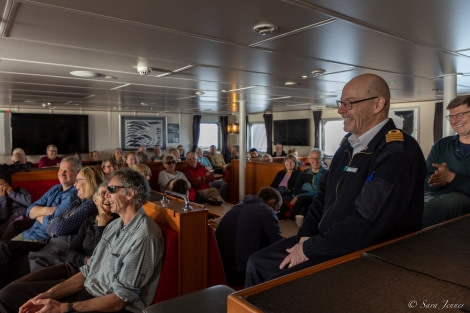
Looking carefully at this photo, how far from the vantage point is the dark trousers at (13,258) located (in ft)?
8.74

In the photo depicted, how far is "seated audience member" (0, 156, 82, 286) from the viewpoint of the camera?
106 inches

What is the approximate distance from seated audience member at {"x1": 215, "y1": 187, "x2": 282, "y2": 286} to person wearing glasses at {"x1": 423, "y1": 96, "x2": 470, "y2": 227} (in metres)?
1.01

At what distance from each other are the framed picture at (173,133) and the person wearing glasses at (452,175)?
10.0 m

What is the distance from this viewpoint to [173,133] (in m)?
11.6

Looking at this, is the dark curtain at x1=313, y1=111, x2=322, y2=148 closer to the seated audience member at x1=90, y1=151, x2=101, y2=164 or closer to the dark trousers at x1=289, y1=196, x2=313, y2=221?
the dark trousers at x1=289, y1=196, x2=313, y2=221

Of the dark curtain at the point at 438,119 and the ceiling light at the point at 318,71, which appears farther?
the dark curtain at the point at 438,119

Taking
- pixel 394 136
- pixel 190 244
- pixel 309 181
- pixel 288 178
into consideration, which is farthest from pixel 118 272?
pixel 288 178

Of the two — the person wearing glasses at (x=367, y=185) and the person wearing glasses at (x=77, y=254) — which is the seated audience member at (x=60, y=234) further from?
the person wearing glasses at (x=367, y=185)

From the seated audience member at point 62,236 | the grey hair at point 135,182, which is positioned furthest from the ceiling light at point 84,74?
the grey hair at point 135,182

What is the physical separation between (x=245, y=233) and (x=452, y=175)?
1.34 metres

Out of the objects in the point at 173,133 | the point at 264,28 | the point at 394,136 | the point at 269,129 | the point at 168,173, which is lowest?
the point at 168,173

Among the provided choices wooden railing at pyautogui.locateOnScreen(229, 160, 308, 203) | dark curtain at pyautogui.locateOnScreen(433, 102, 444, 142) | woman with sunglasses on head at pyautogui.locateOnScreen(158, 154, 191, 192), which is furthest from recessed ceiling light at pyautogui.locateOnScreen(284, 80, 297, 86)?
dark curtain at pyautogui.locateOnScreen(433, 102, 444, 142)

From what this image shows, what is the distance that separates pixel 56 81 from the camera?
444 centimetres

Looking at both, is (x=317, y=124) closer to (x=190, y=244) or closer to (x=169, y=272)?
(x=190, y=244)
